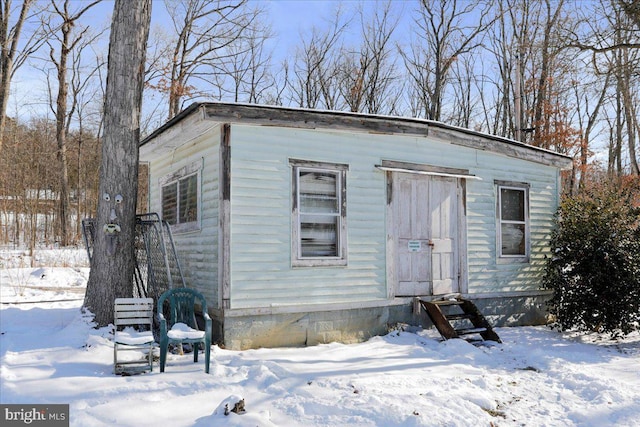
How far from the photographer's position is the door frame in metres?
8.28

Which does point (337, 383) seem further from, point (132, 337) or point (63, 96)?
point (63, 96)

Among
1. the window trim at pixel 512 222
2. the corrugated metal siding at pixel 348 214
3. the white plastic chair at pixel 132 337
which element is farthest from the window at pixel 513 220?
the white plastic chair at pixel 132 337

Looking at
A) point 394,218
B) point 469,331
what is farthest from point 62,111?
point 469,331

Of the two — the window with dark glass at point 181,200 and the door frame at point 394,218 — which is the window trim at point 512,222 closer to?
the door frame at point 394,218

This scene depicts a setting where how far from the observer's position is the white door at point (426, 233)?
8.46 meters

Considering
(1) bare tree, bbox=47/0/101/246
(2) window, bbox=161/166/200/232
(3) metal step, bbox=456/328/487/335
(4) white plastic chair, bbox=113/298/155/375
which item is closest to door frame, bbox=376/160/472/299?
(3) metal step, bbox=456/328/487/335

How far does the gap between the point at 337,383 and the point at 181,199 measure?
4661 millimetres

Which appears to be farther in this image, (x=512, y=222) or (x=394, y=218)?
(x=512, y=222)

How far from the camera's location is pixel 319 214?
7734 mm

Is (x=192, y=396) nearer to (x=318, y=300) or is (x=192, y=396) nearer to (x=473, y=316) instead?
(x=318, y=300)

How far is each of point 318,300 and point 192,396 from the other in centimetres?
300

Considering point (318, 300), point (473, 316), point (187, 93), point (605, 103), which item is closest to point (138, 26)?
point (318, 300)

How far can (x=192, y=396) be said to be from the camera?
4875mm

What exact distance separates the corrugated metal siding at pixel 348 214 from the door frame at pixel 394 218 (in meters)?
0.10
